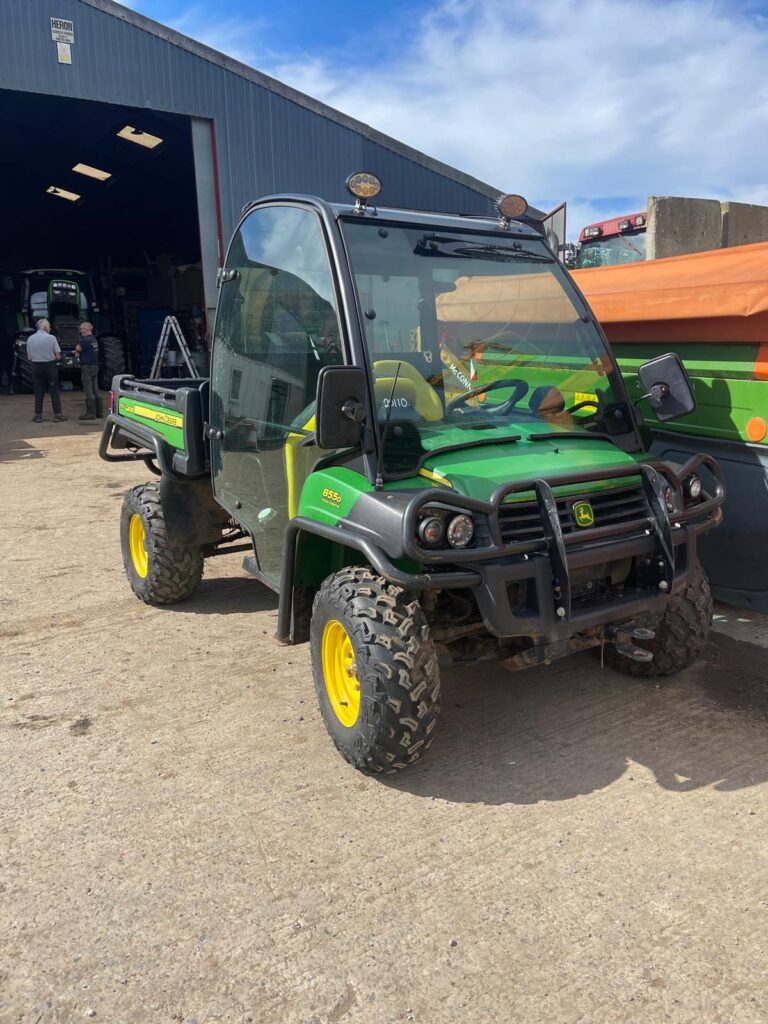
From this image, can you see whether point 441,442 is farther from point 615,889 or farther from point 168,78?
point 168,78

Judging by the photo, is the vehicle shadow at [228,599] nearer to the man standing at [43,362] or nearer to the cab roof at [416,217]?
the cab roof at [416,217]

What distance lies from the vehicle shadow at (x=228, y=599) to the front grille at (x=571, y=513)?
2.29 m

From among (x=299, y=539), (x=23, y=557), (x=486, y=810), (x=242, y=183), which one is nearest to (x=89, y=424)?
(x=242, y=183)

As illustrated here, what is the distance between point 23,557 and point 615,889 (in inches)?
190

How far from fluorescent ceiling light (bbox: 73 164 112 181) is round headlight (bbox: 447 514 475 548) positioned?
18.4 meters

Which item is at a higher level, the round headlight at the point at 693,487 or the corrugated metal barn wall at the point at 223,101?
the corrugated metal barn wall at the point at 223,101

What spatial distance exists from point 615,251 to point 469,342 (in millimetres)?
8950

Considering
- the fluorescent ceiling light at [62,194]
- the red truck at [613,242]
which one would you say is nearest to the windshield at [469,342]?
the red truck at [613,242]

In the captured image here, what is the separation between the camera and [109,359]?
1559cm

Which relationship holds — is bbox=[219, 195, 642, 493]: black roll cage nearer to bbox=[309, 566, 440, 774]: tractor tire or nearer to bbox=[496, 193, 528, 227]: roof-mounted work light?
bbox=[496, 193, 528, 227]: roof-mounted work light

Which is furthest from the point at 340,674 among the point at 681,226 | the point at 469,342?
the point at 681,226

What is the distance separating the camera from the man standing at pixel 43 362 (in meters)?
12.5

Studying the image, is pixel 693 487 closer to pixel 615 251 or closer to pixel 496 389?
pixel 496 389

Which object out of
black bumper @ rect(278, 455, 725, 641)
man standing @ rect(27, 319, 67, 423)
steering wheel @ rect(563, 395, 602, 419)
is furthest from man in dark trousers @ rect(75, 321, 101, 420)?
steering wheel @ rect(563, 395, 602, 419)
